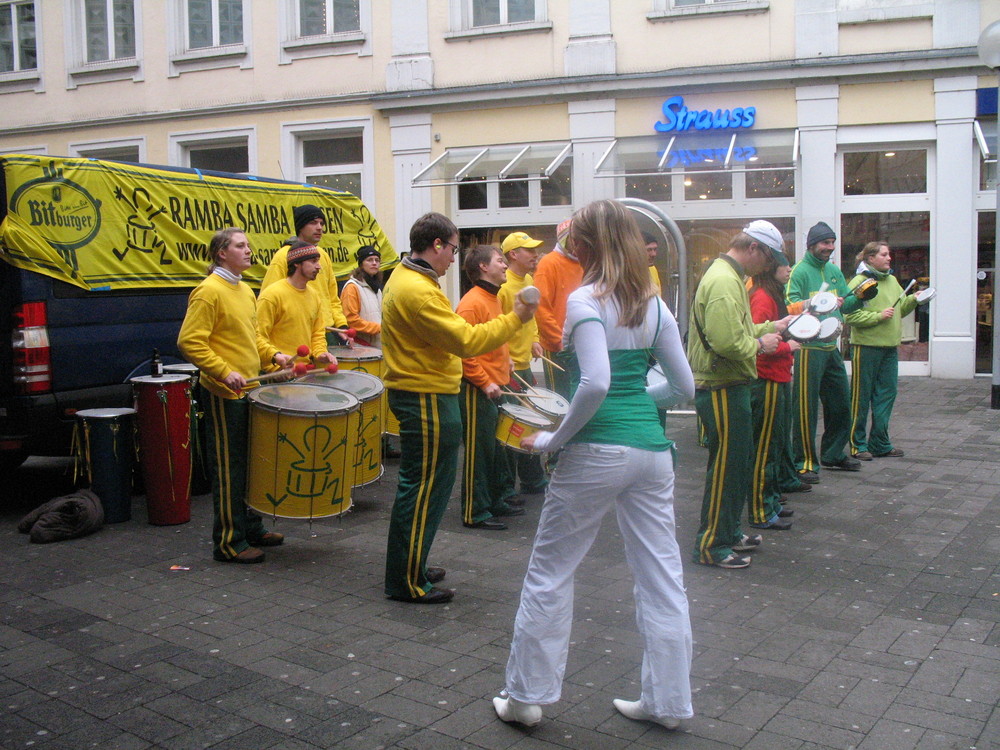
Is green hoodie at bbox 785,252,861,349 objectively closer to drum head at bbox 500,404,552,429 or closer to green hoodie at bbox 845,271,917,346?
green hoodie at bbox 845,271,917,346

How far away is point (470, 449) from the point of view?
6.77 m

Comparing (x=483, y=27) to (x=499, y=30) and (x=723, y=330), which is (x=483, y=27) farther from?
(x=723, y=330)

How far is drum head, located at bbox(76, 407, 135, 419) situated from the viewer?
680 centimetres

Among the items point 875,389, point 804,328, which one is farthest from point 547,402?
point 875,389

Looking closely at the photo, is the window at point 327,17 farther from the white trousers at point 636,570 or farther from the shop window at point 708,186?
the white trousers at point 636,570

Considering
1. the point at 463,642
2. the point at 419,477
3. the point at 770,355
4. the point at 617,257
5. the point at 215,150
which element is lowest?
the point at 463,642

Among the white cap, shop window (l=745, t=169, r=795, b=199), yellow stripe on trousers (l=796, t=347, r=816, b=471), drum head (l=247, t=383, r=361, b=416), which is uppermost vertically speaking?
shop window (l=745, t=169, r=795, b=199)

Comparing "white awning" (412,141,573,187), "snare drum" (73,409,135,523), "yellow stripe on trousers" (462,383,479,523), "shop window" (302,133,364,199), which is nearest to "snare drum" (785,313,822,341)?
"yellow stripe on trousers" (462,383,479,523)

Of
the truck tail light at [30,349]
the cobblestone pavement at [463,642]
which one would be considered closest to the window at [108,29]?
the truck tail light at [30,349]

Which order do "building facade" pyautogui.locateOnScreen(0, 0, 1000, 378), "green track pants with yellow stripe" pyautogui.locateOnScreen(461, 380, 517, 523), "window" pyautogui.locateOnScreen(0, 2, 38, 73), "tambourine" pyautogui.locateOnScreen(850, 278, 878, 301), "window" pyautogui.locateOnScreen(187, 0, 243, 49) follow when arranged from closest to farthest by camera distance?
"green track pants with yellow stripe" pyautogui.locateOnScreen(461, 380, 517, 523) < "tambourine" pyautogui.locateOnScreen(850, 278, 878, 301) < "building facade" pyautogui.locateOnScreen(0, 0, 1000, 378) < "window" pyautogui.locateOnScreen(187, 0, 243, 49) < "window" pyautogui.locateOnScreen(0, 2, 38, 73)

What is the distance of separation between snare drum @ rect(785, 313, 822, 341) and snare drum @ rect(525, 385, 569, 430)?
5.55ft

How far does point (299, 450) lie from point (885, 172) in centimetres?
1168

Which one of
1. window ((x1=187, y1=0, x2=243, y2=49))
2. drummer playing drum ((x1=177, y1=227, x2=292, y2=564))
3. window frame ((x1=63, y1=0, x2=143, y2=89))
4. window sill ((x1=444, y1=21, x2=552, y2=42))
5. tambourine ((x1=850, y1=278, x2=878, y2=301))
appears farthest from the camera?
window frame ((x1=63, y1=0, x2=143, y2=89))

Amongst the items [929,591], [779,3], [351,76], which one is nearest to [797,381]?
[929,591]
